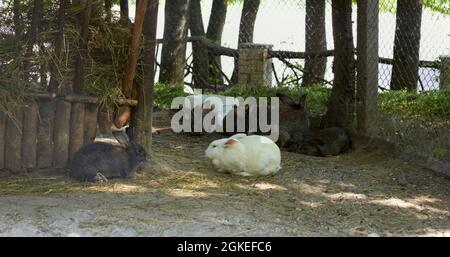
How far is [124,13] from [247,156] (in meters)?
1.83

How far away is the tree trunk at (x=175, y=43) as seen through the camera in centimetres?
1230

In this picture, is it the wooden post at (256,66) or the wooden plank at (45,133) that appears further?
the wooden post at (256,66)

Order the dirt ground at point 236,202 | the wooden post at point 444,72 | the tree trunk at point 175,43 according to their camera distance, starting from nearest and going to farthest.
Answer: the dirt ground at point 236,202 < the wooden post at point 444,72 < the tree trunk at point 175,43

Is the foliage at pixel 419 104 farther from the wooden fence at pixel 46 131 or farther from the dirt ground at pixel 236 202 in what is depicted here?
the wooden fence at pixel 46 131

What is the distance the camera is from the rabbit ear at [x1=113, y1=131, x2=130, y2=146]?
6094 millimetres

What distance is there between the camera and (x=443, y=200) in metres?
5.64

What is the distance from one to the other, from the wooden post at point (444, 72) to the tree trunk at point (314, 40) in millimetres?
2778

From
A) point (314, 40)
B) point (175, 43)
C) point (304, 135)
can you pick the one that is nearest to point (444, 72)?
point (304, 135)

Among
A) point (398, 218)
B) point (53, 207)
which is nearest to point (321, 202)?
point (398, 218)

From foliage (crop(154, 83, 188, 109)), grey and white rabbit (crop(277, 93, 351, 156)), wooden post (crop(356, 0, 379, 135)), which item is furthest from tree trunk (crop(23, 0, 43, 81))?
foliage (crop(154, 83, 188, 109))

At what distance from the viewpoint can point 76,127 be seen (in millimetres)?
6086

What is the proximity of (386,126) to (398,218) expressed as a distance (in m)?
2.45

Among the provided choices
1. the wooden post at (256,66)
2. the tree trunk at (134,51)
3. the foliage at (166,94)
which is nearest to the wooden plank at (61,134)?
the tree trunk at (134,51)

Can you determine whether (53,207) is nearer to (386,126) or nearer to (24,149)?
(24,149)
